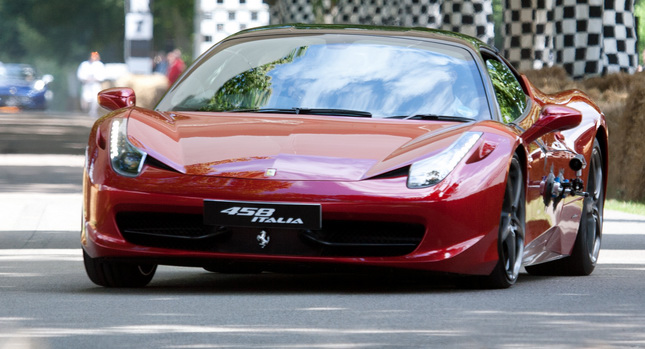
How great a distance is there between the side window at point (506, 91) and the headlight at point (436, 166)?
781mm

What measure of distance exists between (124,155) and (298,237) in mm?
841

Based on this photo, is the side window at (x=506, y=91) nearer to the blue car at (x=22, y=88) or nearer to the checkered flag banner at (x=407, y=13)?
the checkered flag banner at (x=407, y=13)

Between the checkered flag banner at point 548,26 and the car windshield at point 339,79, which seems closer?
the car windshield at point 339,79

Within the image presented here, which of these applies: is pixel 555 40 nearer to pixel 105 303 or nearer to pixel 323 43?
pixel 323 43

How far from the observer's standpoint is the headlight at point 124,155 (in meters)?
6.62

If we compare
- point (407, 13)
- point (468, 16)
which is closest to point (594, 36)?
point (468, 16)

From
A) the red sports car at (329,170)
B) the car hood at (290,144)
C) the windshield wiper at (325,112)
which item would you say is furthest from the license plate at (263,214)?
the windshield wiper at (325,112)

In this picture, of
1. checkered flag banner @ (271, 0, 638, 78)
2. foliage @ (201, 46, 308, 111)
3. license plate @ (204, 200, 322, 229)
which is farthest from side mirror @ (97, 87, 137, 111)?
checkered flag banner @ (271, 0, 638, 78)

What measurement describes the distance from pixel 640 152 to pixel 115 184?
853 cm

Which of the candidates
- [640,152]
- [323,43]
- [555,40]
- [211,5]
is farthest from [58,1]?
[323,43]

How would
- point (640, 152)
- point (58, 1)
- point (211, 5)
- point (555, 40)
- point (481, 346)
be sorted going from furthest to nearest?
point (58, 1) < point (211, 5) < point (555, 40) < point (640, 152) < point (481, 346)

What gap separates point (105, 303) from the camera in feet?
20.7

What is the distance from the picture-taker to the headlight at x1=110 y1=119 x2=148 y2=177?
261 inches

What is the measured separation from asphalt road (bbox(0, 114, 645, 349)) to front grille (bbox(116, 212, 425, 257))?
204mm
